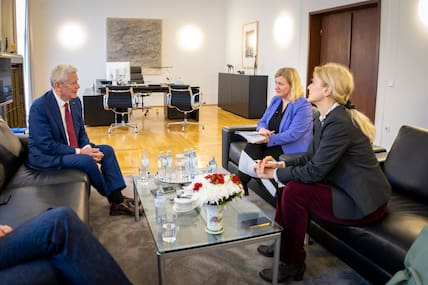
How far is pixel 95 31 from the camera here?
1003 centimetres

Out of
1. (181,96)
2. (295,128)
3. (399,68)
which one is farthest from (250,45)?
(295,128)

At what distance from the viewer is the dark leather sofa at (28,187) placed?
2246 mm

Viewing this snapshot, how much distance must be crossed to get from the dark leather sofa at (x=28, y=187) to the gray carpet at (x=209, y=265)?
0.40 meters

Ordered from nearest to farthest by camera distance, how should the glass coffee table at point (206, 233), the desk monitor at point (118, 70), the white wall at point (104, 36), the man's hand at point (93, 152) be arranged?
the glass coffee table at point (206, 233) → the man's hand at point (93, 152) → the desk monitor at point (118, 70) → the white wall at point (104, 36)

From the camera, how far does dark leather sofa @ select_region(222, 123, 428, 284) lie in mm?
2010

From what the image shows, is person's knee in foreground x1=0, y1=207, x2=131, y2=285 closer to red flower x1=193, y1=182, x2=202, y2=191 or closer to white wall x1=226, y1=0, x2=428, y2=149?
red flower x1=193, y1=182, x2=202, y2=191

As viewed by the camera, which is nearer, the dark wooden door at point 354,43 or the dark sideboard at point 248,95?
the dark wooden door at point 354,43

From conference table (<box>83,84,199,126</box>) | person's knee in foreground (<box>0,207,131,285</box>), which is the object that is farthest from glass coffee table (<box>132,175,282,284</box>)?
conference table (<box>83,84,199,126</box>)

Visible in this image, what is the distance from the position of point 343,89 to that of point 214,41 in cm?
914

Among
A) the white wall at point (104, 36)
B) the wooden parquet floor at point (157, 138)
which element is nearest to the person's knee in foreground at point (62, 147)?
the wooden parquet floor at point (157, 138)

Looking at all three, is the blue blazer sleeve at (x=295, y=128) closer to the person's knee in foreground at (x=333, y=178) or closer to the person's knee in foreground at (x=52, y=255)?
the person's knee in foreground at (x=333, y=178)

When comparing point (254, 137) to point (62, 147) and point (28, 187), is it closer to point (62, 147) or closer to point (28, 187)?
point (62, 147)

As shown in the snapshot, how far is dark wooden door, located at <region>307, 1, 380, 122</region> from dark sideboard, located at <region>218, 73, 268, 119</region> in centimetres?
164

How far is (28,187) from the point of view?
8.63 feet
